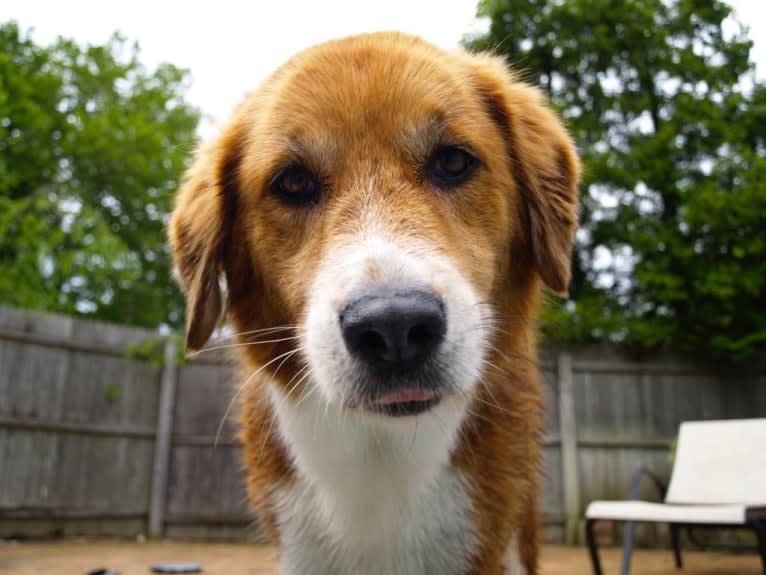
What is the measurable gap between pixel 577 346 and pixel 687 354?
1368 mm

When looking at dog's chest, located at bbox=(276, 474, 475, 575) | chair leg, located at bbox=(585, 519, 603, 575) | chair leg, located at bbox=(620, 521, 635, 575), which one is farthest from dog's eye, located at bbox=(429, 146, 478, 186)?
chair leg, located at bbox=(585, 519, 603, 575)

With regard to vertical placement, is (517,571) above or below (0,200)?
below

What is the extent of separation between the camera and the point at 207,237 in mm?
2508

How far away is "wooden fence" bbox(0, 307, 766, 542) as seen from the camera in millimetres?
7789

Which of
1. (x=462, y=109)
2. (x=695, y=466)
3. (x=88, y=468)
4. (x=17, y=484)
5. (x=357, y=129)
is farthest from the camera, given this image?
(x=88, y=468)

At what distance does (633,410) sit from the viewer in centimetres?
927

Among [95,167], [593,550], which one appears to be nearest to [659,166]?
[593,550]

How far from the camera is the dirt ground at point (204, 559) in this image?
6301 millimetres

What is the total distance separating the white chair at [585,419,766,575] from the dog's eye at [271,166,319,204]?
4.14m

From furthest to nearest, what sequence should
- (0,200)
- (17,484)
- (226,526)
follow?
(0,200) → (226,526) → (17,484)

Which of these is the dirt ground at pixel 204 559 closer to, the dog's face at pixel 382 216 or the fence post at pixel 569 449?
the fence post at pixel 569 449

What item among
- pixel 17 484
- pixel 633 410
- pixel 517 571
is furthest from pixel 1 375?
pixel 633 410

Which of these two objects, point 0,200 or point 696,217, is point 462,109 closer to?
point 696,217

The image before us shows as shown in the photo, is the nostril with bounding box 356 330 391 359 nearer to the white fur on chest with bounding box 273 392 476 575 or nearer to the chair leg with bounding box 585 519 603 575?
the white fur on chest with bounding box 273 392 476 575
